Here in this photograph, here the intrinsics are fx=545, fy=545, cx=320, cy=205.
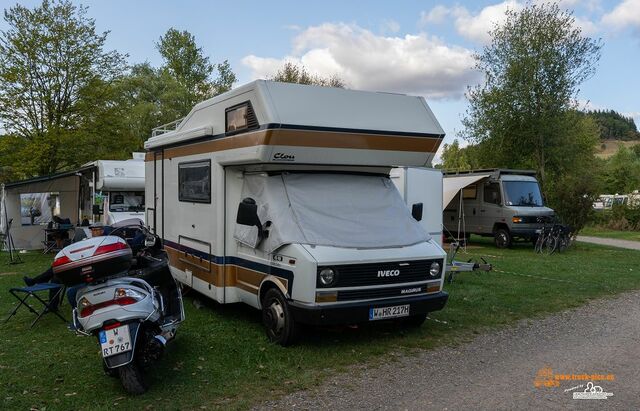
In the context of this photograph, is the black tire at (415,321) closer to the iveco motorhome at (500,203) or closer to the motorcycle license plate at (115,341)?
the motorcycle license plate at (115,341)

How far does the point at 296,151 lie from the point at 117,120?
57.4ft

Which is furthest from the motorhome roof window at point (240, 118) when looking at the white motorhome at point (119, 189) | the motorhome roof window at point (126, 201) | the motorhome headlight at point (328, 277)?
the motorhome roof window at point (126, 201)

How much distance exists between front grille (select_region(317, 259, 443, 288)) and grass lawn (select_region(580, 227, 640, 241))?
19236 millimetres

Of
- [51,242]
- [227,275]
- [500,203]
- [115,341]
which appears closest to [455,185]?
[500,203]

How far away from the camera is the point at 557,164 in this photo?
24.5 meters

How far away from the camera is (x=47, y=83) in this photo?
2025 centimetres

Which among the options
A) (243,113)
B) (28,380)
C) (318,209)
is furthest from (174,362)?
(243,113)

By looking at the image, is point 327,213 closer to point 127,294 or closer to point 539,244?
point 127,294

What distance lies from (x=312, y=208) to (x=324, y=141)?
0.79 m

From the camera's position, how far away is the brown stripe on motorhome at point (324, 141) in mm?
6047

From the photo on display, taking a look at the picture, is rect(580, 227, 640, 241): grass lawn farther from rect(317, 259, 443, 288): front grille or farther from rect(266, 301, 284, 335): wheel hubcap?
rect(266, 301, 284, 335): wheel hubcap

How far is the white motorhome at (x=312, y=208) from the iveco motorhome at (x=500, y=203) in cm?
1137

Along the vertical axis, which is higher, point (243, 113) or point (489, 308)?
point (243, 113)

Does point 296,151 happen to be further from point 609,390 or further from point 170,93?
point 170,93
